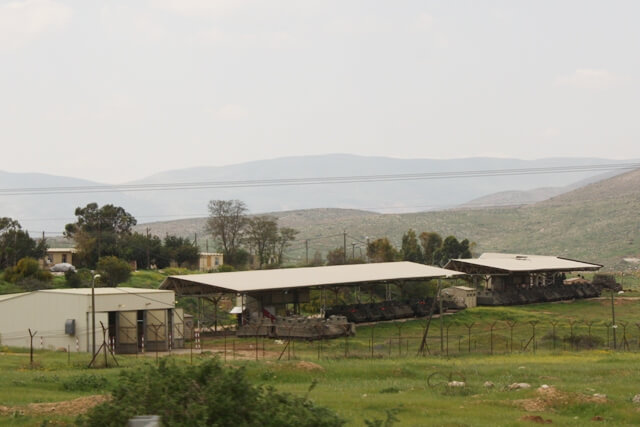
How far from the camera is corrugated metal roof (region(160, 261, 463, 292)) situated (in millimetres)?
54656

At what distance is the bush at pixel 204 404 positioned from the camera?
41.2 feet

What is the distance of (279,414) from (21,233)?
289ft

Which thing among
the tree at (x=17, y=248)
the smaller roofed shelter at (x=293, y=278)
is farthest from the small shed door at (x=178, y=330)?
the tree at (x=17, y=248)

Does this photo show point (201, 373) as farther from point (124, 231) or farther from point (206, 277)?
point (124, 231)

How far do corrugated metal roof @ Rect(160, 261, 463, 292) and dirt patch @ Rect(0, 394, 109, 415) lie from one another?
30678 mm

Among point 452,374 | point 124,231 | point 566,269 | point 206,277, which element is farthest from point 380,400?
point 124,231

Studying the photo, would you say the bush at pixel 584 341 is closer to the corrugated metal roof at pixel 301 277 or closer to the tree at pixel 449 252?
the corrugated metal roof at pixel 301 277

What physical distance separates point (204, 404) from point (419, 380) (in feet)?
58.7

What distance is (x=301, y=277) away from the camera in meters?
61.7

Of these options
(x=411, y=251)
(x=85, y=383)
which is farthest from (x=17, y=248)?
(x=85, y=383)

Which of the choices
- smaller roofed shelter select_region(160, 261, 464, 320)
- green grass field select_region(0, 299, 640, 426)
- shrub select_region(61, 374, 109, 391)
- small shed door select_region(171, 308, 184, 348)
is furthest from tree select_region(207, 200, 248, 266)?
shrub select_region(61, 374, 109, 391)

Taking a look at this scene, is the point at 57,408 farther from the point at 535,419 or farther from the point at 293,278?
the point at 293,278

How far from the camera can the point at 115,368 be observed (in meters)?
32.8

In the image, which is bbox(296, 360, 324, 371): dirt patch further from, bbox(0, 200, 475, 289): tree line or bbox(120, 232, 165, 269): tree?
bbox(120, 232, 165, 269): tree
